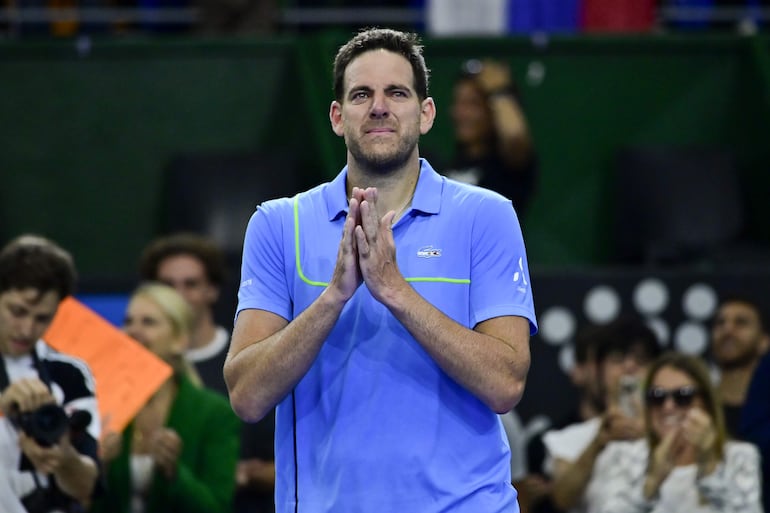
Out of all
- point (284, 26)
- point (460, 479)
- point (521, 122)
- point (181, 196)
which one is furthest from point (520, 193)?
point (460, 479)

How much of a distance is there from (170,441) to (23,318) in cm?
90

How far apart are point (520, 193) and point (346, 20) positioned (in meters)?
2.45

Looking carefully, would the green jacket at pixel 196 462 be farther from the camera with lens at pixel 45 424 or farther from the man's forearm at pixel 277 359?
the man's forearm at pixel 277 359

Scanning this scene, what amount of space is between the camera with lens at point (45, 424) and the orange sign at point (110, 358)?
76 cm

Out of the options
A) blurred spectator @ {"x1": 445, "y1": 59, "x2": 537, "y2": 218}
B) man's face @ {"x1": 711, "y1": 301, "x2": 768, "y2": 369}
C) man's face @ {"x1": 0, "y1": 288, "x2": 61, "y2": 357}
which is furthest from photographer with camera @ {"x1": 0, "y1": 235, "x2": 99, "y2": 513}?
man's face @ {"x1": 711, "y1": 301, "x2": 768, "y2": 369}

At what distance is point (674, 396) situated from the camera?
655 centimetres

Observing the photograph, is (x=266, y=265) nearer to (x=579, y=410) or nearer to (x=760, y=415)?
(x=760, y=415)

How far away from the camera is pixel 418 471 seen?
3.65 meters

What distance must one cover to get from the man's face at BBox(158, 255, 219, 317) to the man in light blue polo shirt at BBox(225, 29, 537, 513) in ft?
11.2

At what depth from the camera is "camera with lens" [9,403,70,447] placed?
17.0 feet

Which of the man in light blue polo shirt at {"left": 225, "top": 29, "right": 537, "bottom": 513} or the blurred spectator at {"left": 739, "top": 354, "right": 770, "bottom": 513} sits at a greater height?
the man in light blue polo shirt at {"left": 225, "top": 29, "right": 537, "bottom": 513}

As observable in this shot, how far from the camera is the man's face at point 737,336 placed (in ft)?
25.7

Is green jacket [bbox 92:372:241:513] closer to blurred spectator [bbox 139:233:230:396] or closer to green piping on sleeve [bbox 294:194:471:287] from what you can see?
blurred spectator [bbox 139:233:230:396]

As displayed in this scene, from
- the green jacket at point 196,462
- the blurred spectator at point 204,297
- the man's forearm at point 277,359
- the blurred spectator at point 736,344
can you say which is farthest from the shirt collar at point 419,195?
the blurred spectator at point 736,344
